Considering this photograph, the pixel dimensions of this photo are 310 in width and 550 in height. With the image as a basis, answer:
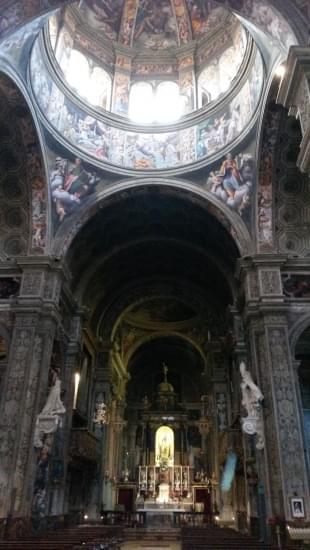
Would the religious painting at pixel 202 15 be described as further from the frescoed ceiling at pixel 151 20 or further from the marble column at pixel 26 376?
the marble column at pixel 26 376

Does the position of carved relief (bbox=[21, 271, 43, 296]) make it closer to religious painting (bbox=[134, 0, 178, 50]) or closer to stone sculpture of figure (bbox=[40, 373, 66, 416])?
stone sculpture of figure (bbox=[40, 373, 66, 416])

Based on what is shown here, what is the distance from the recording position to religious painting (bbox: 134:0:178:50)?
18156mm

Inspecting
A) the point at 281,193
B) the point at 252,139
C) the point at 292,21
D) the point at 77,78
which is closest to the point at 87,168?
the point at 77,78

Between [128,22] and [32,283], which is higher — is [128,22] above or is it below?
above

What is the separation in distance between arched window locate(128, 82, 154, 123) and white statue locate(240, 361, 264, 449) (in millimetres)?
11222

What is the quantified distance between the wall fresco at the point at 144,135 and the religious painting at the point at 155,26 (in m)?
4.89

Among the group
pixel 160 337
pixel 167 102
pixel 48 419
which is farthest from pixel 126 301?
pixel 48 419

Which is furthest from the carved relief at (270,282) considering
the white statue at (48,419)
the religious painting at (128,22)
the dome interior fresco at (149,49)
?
the religious painting at (128,22)

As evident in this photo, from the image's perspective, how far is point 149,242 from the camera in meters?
19.8

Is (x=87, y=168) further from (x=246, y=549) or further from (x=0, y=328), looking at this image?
(x=246, y=549)

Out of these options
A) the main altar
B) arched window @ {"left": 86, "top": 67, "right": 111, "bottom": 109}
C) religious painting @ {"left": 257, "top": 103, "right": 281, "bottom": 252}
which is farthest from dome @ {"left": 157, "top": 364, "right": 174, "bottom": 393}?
arched window @ {"left": 86, "top": 67, "right": 111, "bottom": 109}

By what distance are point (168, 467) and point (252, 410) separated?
53.3 feet

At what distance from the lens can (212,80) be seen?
1733 cm

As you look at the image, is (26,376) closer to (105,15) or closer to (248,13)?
(248,13)
